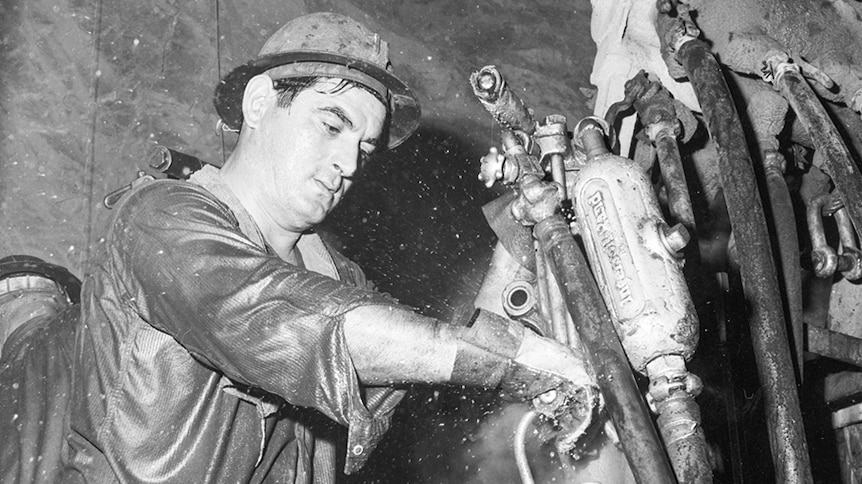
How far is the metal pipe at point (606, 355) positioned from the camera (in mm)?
1671

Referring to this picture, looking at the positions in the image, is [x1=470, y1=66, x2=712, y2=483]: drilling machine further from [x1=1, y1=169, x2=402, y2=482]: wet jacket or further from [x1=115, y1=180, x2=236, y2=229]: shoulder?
[x1=115, y1=180, x2=236, y2=229]: shoulder

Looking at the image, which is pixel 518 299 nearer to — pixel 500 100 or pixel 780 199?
pixel 500 100

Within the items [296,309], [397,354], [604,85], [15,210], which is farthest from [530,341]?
[15,210]

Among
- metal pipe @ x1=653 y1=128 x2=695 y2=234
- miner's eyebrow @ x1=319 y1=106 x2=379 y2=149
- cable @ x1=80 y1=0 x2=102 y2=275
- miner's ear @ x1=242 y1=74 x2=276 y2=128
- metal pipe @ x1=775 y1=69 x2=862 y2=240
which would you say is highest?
metal pipe @ x1=775 y1=69 x2=862 y2=240

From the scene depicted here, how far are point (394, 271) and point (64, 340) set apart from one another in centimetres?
268

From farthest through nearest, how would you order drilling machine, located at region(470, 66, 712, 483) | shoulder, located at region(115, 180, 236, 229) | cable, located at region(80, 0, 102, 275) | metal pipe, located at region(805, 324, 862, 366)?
cable, located at region(80, 0, 102, 275)
metal pipe, located at region(805, 324, 862, 366)
shoulder, located at region(115, 180, 236, 229)
drilling machine, located at region(470, 66, 712, 483)

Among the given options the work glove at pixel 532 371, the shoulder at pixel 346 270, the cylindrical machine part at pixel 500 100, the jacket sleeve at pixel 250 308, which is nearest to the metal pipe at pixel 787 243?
the cylindrical machine part at pixel 500 100

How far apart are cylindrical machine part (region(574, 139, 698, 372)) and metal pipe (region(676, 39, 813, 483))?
0.40m

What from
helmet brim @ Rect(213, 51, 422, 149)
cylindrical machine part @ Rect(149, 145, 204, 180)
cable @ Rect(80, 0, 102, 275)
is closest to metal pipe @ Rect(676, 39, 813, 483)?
helmet brim @ Rect(213, 51, 422, 149)

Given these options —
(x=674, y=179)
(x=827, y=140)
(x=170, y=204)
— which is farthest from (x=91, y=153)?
(x=827, y=140)

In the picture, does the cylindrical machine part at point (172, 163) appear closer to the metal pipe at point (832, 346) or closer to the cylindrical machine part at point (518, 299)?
the cylindrical machine part at point (518, 299)

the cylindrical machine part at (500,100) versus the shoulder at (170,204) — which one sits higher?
the cylindrical machine part at (500,100)

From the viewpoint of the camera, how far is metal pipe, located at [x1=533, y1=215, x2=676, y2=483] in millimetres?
1671

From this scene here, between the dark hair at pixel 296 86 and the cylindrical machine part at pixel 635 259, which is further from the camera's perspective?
the dark hair at pixel 296 86
